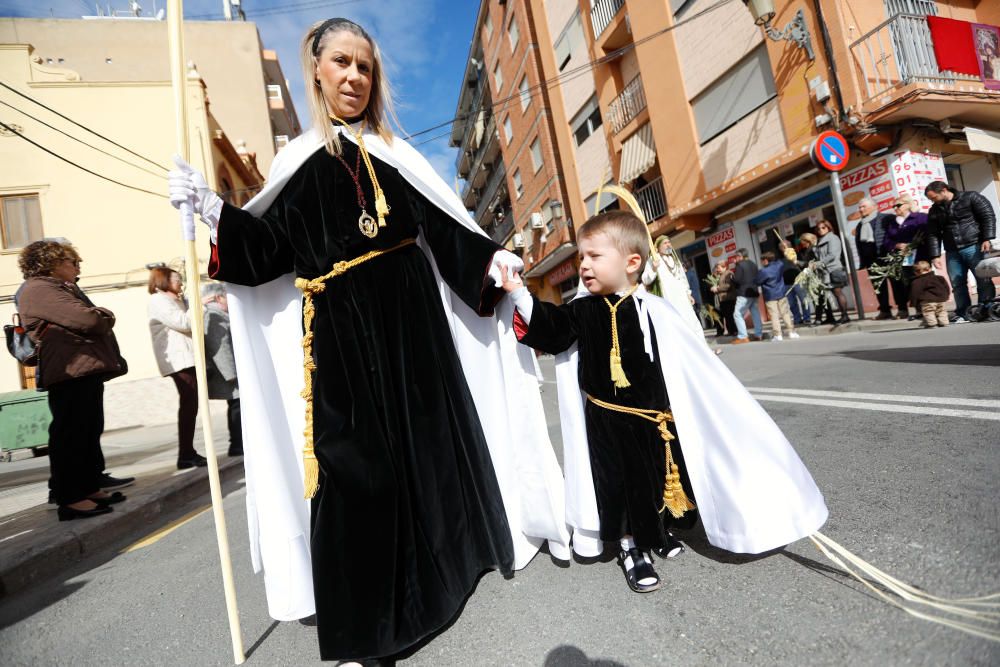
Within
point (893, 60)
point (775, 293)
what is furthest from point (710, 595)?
point (893, 60)

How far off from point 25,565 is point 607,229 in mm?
3199

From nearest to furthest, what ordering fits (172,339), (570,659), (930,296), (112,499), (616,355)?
(570,659) → (616,355) → (112,499) → (172,339) → (930,296)

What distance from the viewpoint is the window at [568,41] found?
57.7 feet

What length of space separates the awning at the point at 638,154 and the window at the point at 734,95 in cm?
199

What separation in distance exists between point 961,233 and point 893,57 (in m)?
5.33

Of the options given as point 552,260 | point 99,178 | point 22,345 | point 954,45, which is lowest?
point 22,345

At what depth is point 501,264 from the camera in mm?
1864

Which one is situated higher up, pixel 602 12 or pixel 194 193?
pixel 602 12

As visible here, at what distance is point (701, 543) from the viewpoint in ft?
6.29

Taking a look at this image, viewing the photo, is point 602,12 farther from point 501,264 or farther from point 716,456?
point 716,456

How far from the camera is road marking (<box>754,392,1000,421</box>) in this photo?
264 cm

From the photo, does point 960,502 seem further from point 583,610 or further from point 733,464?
point 583,610

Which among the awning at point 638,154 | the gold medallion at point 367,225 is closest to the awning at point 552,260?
the awning at point 638,154

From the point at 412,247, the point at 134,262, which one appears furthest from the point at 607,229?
the point at 134,262
